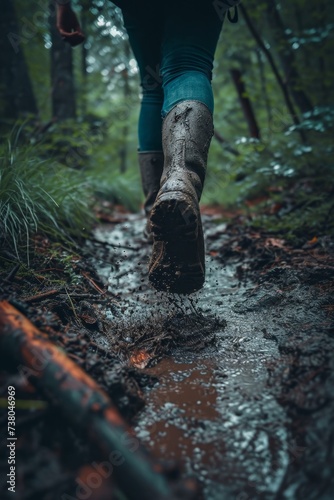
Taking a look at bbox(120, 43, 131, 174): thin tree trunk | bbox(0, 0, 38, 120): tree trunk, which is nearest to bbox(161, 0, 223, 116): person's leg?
bbox(0, 0, 38, 120): tree trunk

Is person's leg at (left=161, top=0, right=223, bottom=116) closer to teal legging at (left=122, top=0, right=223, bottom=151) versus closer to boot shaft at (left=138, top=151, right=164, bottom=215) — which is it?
teal legging at (left=122, top=0, right=223, bottom=151)

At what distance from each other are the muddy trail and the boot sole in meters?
0.15

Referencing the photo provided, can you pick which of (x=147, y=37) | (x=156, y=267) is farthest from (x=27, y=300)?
(x=147, y=37)

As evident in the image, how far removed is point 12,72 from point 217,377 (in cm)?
470

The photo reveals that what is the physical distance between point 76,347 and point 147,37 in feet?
5.13

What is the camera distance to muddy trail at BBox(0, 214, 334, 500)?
71cm

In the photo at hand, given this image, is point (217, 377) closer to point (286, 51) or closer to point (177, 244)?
point (177, 244)

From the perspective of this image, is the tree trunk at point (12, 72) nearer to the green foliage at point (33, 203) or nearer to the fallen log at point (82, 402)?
the green foliage at point (33, 203)

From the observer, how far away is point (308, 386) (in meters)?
0.88

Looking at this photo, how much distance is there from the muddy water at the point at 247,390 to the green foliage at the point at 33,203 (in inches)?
26.8

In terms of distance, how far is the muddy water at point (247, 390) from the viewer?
2.38 ft

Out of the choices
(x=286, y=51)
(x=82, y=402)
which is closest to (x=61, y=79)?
(x=286, y=51)

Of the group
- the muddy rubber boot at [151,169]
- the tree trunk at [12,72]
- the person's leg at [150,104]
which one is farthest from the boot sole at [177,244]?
the tree trunk at [12,72]

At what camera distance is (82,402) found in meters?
0.68
